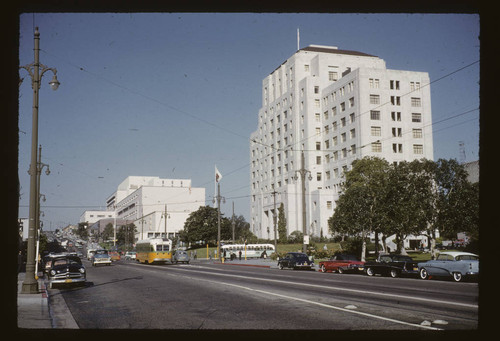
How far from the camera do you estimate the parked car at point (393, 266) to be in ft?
90.7

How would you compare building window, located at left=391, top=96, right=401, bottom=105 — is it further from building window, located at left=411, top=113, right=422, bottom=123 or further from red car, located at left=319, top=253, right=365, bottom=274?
red car, located at left=319, top=253, right=365, bottom=274

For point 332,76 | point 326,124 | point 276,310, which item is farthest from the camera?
point 332,76

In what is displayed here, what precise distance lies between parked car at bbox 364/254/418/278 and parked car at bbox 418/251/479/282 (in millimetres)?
1566

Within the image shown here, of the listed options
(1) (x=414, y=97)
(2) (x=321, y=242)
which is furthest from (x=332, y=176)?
(1) (x=414, y=97)

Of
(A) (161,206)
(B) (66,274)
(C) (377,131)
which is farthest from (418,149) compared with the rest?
(A) (161,206)

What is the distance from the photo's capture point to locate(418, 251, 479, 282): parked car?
23.1 meters

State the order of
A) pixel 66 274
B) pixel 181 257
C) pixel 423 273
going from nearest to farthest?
pixel 66 274, pixel 423 273, pixel 181 257

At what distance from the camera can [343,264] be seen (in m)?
32.7

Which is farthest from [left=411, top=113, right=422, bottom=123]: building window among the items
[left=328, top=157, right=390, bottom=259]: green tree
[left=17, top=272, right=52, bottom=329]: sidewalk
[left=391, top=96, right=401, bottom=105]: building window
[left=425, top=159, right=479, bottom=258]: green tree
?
[left=17, top=272, right=52, bottom=329]: sidewalk

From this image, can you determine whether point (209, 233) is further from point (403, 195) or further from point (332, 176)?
point (403, 195)

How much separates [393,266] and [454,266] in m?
5.35

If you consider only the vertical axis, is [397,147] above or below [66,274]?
above

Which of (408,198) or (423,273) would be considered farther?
(408,198)

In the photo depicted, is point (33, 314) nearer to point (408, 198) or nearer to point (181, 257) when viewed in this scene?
point (408, 198)
